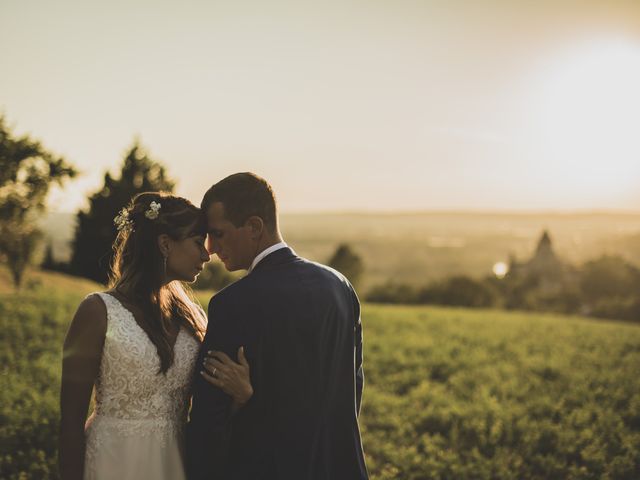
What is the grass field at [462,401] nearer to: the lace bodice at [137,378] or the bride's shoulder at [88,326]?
the lace bodice at [137,378]

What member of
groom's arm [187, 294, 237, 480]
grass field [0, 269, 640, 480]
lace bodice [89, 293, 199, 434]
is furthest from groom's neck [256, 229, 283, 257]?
grass field [0, 269, 640, 480]

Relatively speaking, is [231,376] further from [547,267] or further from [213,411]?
[547,267]

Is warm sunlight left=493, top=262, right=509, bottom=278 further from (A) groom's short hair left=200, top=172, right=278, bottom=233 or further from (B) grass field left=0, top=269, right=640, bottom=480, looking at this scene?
(A) groom's short hair left=200, top=172, right=278, bottom=233

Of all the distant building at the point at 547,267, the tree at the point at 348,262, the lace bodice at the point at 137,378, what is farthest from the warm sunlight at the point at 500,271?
the lace bodice at the point at 137,378

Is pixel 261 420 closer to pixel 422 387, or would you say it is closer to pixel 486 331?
pixel 422 387

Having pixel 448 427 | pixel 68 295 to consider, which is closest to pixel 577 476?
pixel 448 427

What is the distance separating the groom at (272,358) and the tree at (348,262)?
250ft

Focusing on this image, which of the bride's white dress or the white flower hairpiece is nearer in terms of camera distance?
the bride's white dress

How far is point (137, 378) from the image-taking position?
3.51 meters

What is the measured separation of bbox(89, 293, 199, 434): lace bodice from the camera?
341 cm

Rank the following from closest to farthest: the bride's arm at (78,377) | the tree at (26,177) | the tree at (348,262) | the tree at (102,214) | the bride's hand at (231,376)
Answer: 1. the bride's hand at (231,376)
2. the bride's arm at (78,377)
3. the tree at (26,177)
4. the tree at (102,214)
5. the tree at (348,262)

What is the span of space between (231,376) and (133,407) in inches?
41.0

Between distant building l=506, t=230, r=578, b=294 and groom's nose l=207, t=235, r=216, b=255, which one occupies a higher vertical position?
groom's nose l=207, t=235, r=216, b=255

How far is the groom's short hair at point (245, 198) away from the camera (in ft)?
10.8
